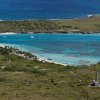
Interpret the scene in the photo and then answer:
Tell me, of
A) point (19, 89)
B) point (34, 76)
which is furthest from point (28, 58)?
point (19, 89)

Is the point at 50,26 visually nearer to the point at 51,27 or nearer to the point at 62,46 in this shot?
the point at 51,27

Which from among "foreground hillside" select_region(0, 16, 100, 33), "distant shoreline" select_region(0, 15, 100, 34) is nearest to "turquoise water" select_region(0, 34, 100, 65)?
"distant shoreline" select_region(0, 15, 100, 34)

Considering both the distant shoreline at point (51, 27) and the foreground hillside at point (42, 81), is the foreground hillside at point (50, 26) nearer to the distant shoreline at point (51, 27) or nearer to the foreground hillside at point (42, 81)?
the distant shoreline at point (51, 27)

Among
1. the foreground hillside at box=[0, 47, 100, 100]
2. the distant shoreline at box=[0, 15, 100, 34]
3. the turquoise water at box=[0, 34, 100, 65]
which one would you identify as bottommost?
the foreground hillside at box=[0, 47, 100, 100]

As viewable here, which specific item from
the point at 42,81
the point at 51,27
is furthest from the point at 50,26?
the point at 42,81

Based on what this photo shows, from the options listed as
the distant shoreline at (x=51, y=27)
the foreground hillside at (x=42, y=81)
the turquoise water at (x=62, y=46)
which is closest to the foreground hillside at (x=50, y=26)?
the distant shoreline at (x=51, y=27)

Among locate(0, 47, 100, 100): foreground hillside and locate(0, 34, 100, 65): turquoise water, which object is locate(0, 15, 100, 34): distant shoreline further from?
locate(0, 47, 100, 100): foreground hillside
